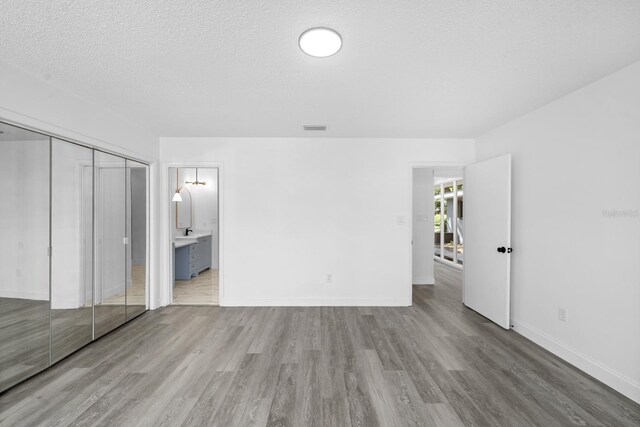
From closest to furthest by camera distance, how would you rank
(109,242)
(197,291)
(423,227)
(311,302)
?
(109,242)
(311,302)
(197,291)
(423,227)

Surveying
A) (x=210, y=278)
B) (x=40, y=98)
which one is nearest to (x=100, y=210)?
(x=40, y=98)

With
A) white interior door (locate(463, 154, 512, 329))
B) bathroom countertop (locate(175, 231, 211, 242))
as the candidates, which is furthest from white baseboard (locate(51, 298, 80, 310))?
white interior door (locate(463, 154, 512, 329))

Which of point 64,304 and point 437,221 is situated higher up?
point 437,221

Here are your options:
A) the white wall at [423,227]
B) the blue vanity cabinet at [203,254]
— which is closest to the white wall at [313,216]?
the white wall at [423,227]

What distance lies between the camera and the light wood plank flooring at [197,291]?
3997mm

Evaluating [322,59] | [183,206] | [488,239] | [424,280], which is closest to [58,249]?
[322,59]

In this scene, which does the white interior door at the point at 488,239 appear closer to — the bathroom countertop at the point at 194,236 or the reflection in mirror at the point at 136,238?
the reflection in mirror at the point at 136,238

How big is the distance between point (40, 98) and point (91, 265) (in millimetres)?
1609

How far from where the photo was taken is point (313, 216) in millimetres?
3873

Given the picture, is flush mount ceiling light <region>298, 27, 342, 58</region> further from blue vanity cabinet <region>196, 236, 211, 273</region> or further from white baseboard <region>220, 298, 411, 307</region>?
blue vanity cabinet <region>196, 236, 211, 273</region>

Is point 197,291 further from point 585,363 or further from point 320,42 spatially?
point 585,363

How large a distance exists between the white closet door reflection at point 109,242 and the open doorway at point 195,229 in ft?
4.88

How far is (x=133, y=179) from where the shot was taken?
3.36 m

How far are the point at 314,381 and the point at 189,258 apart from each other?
392 cm
